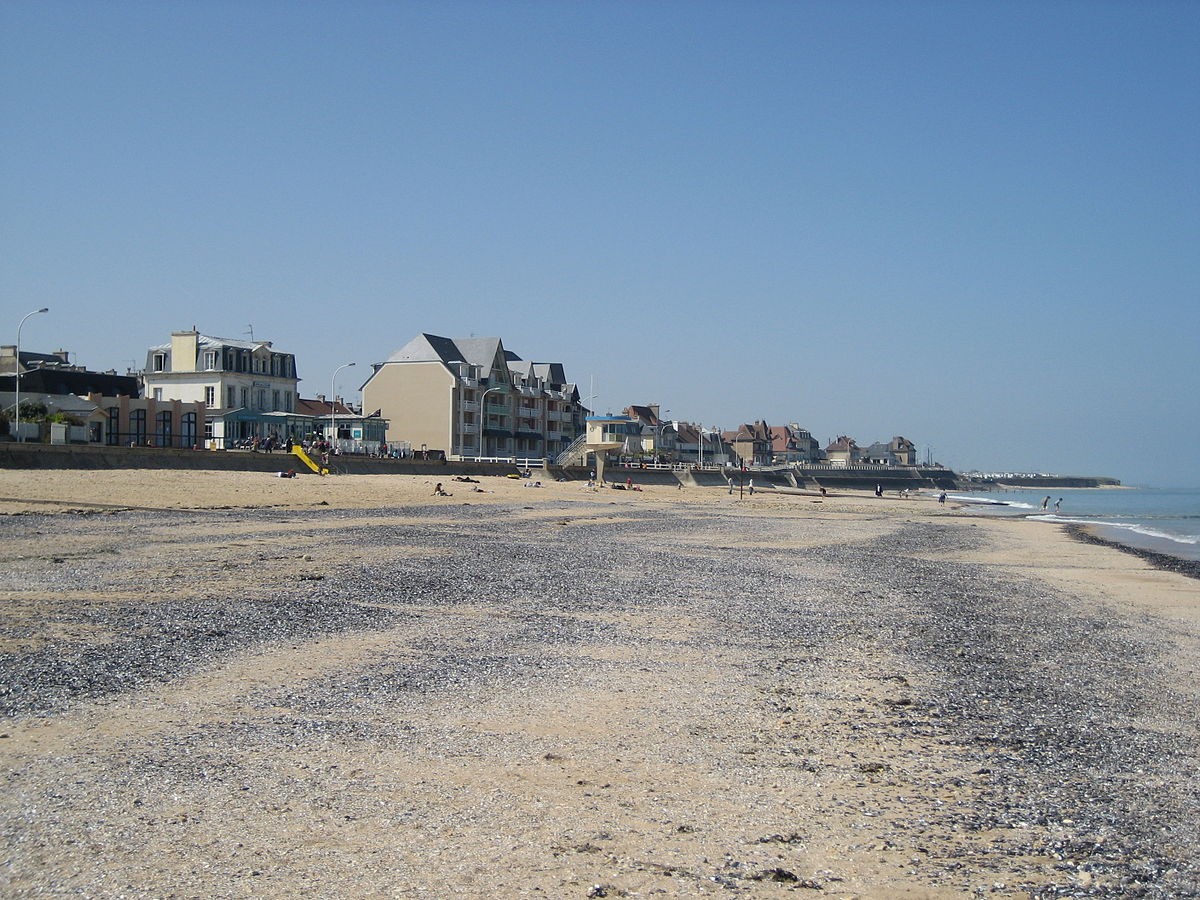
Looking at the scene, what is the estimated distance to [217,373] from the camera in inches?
2741

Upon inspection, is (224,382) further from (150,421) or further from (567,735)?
(567,735)

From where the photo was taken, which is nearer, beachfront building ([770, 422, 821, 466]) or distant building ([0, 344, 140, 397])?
distant building ([0, 344, 140, 397])

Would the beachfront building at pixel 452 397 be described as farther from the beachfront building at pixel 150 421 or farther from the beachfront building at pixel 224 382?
the beachfront building at pixel 150 421

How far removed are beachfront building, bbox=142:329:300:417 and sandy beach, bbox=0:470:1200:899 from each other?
54876 millimetres

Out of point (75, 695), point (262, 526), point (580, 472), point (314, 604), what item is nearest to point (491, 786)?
point (75, 695)

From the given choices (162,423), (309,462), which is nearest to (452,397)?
(162,423)

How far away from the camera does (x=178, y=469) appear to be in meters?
43.5

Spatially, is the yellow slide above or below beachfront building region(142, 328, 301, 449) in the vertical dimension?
below

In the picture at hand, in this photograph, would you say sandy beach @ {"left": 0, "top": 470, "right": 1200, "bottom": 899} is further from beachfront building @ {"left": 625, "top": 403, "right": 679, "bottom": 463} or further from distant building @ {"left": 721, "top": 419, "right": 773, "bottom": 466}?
distant building @ {"left": 721, "top": 419, "right": 773, "bottom": 466}

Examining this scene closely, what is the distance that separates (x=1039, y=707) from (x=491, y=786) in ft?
19.1

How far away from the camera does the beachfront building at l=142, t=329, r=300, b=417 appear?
6994 centimetres

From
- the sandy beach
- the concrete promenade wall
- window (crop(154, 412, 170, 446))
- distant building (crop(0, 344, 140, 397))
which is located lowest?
the sandy beach

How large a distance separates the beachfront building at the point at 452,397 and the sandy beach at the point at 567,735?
66231 mm

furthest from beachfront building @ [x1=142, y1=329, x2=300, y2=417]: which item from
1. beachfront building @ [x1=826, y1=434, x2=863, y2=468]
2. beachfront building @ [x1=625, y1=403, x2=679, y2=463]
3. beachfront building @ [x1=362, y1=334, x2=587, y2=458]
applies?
beachfront building @ [x1=826, y1=434, x2=863, y2=468]
